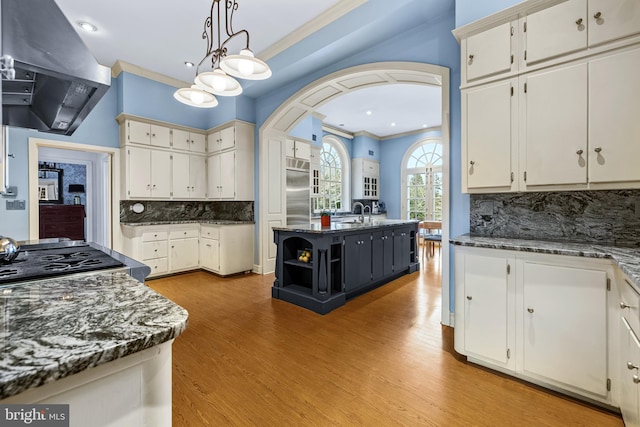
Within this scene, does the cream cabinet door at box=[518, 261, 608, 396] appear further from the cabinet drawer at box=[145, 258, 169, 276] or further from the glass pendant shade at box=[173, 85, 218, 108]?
the cabinet drawer at box=[145, 258, 169, 276]

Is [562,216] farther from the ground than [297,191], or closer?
closer

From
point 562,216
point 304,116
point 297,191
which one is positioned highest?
point 304,116

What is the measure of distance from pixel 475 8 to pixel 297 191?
3911mm

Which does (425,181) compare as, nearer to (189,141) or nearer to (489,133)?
(189,141)

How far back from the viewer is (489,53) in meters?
2.21

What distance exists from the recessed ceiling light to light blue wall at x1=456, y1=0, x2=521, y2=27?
417 centimetres

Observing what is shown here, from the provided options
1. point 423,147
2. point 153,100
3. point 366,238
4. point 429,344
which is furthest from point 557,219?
point 423,147

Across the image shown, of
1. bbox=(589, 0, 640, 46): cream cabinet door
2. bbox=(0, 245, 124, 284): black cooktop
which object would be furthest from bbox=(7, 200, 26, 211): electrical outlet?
bbox=(589, 0, 640, 46): cream cabinet door

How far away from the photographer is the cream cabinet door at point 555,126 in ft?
6.23

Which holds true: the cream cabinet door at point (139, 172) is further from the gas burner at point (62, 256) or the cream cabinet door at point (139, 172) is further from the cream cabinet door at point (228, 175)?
the gas burner at point (62, 256)

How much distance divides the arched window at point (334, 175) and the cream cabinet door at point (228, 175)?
3389 mm

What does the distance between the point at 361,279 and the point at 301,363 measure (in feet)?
5.61

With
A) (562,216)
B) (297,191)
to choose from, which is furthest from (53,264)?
(297,191)

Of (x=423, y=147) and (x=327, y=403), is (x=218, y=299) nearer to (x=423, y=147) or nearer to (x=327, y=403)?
(x=327, y=403)
